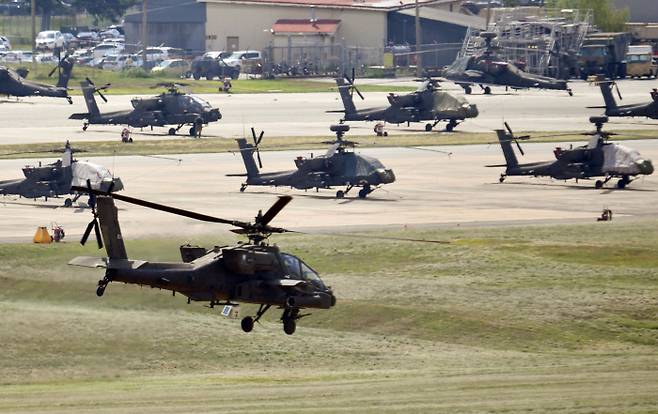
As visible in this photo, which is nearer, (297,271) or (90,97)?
(297,271)

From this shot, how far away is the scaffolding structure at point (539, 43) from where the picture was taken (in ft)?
462

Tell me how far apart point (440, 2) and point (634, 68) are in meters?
34.3

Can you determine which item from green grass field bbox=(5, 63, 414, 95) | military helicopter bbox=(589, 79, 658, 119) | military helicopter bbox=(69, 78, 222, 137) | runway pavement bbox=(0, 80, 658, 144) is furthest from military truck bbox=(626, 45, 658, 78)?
military helicopter bbox=(69, 78, 222, 137)

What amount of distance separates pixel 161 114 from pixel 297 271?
213 feet

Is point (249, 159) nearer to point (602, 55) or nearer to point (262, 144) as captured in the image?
point (262, 144)

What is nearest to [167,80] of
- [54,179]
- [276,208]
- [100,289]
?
[54,179]

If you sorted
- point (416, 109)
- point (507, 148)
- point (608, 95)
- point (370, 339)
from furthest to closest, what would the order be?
point (608, 95) → point (416, 109) → point (507, 148) → point (370, 339)

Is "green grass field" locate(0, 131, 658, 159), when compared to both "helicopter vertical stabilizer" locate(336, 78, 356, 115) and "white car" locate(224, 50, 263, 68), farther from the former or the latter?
"white car" locate(224, 50, 263, 68)

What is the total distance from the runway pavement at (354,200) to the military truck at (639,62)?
228 feet

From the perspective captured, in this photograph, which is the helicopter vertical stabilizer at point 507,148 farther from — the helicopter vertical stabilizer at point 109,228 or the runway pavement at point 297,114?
the helicopter vertical stabilizer at point 109,228

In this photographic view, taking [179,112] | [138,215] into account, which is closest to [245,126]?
[179,112]

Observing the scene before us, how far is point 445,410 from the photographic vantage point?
35.0m

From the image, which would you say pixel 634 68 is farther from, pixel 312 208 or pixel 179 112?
pixel 312 208

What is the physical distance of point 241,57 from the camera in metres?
162
